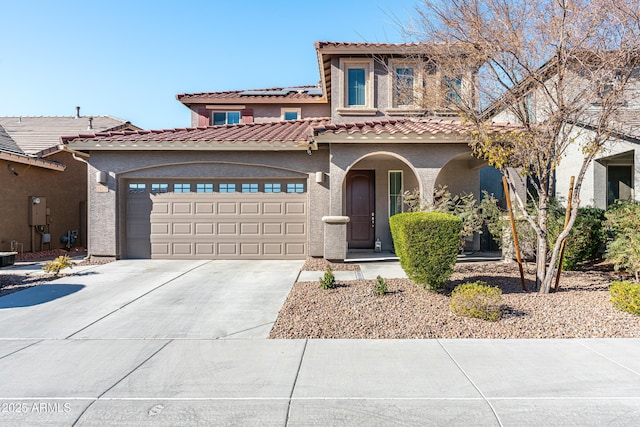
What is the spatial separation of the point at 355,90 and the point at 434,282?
25.8ft

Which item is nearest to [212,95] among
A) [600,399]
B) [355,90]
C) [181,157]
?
[181,157]

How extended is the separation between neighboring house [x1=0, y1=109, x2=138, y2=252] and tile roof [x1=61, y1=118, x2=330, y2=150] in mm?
1054

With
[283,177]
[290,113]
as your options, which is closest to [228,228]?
[283,177]

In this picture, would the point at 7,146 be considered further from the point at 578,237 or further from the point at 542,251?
the point at 578,237

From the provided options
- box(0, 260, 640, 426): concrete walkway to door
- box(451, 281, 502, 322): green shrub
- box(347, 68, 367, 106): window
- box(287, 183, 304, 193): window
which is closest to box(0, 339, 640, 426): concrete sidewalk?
box(0, 260, 640, 426): concrete walkway to door

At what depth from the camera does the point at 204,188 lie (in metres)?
11.1

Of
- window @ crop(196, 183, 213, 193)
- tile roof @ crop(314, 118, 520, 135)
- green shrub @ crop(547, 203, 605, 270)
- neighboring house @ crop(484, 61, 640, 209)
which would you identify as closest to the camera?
neighboring house @ crop(484, 61, 640, 209)

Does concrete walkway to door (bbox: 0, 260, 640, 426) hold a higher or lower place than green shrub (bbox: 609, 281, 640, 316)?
lower

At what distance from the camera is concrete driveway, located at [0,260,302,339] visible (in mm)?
5250

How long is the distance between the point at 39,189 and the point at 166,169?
20.4 feet

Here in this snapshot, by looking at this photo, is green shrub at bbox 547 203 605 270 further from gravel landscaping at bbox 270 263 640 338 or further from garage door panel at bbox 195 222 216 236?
garage door panel at bbox 195 222 216 236

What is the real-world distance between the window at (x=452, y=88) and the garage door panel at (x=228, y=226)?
16.9ft

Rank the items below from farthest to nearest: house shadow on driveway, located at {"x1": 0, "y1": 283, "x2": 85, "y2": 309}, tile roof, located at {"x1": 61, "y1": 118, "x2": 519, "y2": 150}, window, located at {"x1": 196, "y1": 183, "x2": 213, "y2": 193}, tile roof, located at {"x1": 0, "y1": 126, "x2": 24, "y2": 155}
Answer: tile roof, located at {"x1": 0, "y1": 126, "x2": 24, "y2": 155} → window, located at {"x1": 196, "y1": 183, "x2": 213, "y2": 193} → tile roof, located at {"x1": 61, "y1": 118, "x2": 519, "y2": 150} → house shadow on driveway, located at {"x1": 0, "y1": 283, "x2": 85, "y2": 309}

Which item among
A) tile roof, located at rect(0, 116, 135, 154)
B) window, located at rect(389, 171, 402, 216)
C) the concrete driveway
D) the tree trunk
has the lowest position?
the concrete driveway
